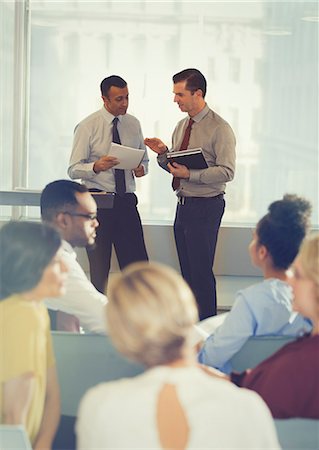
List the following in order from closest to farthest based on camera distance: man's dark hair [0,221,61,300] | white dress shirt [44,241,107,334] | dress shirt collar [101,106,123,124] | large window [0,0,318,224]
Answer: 1. man's dark hair [0,221,61,300]
2. white dress shirt [44,241,107,334]
3. dress shirt collar [101,106,123,124]
4. large window [0,0,318,224]

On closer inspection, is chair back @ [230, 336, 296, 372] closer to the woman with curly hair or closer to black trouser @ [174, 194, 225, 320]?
the woman with curly hair

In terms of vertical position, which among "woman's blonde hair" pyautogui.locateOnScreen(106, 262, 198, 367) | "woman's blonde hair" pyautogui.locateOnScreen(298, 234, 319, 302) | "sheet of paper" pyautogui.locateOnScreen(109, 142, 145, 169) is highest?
"sheet of paper" pyautogui.locateOnScreen(109, 142, 145, 169)

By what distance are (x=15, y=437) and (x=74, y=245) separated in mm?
1052

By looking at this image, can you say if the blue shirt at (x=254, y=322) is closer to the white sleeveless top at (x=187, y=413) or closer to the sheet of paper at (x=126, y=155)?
the white sleeveless top at (x=187, y=413)

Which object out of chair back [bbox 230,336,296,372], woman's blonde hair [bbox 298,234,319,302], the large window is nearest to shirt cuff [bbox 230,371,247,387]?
chair back [bbox 230,336,296,372]

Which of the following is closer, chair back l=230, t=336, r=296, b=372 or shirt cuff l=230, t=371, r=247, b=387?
shirt cuff l=230, t=371, r=247, b=387

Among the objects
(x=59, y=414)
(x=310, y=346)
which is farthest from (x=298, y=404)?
(x=59, y=414)

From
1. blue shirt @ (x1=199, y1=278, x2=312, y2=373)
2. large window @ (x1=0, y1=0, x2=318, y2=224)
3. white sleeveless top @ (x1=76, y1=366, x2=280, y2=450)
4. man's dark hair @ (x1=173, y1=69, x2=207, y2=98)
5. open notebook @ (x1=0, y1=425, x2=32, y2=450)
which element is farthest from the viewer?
large window @ (x1=0, y1=0, x2=318, y2=224)

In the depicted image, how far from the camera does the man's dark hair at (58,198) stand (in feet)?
10.4

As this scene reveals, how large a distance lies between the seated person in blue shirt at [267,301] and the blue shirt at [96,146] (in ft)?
7.94

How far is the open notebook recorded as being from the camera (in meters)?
2.04

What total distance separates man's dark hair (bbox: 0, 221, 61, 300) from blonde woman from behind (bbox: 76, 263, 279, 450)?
56cm

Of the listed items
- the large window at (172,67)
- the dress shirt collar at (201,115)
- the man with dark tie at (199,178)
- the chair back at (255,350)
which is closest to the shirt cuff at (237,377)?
the chair back at (255,350)

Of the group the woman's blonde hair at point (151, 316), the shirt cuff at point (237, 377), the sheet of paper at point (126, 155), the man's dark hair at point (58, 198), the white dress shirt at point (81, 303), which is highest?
the sheet of paper at point (126, 155)
